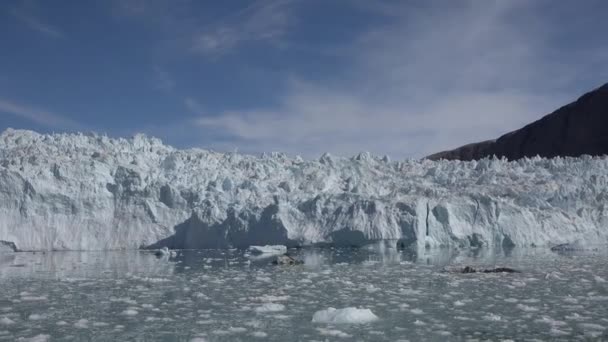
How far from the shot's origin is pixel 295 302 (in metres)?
7.08

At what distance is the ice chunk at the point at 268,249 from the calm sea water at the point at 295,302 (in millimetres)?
4557

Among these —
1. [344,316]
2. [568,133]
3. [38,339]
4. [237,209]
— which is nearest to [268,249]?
[237,209]

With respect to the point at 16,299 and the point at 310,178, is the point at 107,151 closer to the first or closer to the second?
the point at 310,178

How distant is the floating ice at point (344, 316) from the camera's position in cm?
580

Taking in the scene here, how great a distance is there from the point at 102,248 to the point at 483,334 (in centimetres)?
1429

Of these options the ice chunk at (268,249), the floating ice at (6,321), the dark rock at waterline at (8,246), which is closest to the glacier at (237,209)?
the dark rock at waterline at (8,246)

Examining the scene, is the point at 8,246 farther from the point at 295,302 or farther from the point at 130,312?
the point at 295,302

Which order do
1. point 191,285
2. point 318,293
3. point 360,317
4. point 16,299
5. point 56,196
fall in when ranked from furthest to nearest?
point 56,196
point 191,285
point 318,293
point 16,299
point 360,317

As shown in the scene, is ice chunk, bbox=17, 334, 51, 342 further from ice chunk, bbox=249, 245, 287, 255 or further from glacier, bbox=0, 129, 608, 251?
glacier, bbox=0, 129, 608, 251

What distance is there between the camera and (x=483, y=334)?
5199 mm

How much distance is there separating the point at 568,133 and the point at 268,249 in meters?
32.3

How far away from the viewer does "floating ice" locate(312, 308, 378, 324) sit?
19.0 ft

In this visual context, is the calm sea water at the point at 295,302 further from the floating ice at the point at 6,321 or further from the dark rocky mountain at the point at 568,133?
the dark rocky mountain at the point at 568,133

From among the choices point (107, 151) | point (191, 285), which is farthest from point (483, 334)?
point (107, 151)
